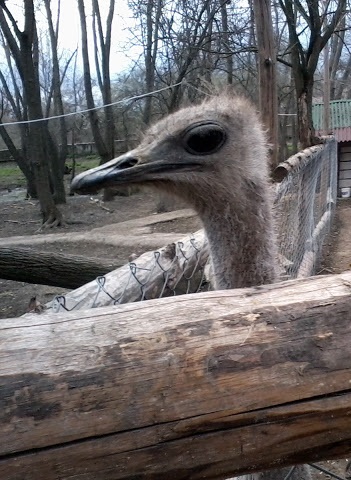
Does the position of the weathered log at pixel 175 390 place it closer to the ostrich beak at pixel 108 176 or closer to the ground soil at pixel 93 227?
the ostrich beak at pixel 108 176

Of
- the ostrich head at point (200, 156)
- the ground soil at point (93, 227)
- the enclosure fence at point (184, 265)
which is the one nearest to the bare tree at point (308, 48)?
the ground soil at point (93, 227)

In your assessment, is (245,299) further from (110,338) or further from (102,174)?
(102,174)

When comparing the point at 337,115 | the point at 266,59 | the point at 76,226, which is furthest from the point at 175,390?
the point at 337,115

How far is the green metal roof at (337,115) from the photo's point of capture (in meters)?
16.8

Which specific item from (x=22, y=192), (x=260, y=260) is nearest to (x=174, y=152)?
(x=260, y=260)

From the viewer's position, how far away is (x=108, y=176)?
6.66 ft

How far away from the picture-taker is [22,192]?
858 inches

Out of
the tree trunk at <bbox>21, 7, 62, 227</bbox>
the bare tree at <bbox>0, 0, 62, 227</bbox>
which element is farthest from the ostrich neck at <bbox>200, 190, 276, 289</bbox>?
the tree trunk at <bbox>21, 7, 62, 227</bbox>

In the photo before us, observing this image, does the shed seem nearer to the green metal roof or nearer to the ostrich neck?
the green metal roof

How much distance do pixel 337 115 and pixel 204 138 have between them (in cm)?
1608

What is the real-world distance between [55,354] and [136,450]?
0.63 ft

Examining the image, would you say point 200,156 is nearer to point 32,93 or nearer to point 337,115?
point 32,93

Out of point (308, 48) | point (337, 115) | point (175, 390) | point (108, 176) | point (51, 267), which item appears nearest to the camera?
point (175, 390)

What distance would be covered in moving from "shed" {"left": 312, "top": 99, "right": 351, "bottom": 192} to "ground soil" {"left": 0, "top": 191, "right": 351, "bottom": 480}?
1.85 m
